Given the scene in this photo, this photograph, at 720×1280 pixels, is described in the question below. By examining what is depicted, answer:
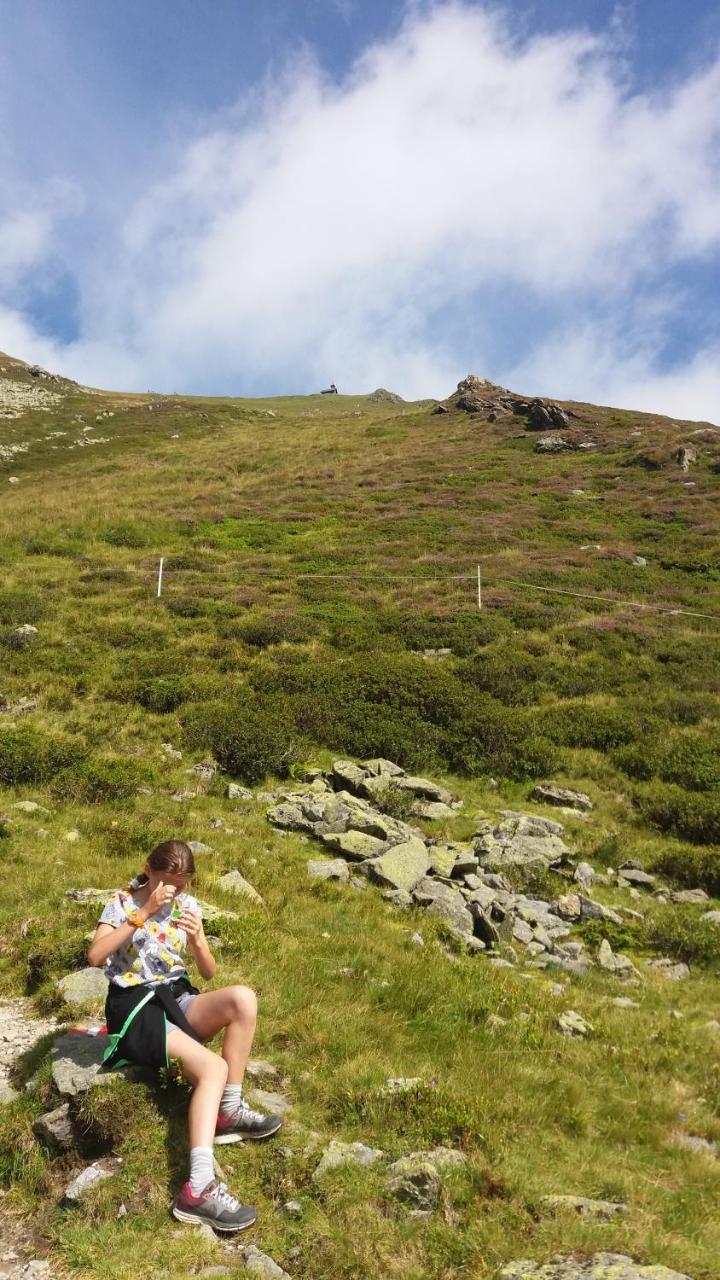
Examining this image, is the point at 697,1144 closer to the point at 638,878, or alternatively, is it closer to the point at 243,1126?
the point at 243,1126

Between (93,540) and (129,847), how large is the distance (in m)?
25.2

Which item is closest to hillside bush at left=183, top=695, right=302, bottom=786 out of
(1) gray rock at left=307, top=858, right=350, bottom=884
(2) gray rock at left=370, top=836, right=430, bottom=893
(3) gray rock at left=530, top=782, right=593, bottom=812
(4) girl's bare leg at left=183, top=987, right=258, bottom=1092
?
(1) gray rock at left=307, top=858, right=350, bottom=884

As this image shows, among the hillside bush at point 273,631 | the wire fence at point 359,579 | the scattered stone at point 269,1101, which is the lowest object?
the scattered stone at point 269,1101

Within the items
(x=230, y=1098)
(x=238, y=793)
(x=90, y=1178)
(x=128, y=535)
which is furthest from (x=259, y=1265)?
(x=128, y=535)

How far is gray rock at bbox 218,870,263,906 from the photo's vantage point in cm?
770

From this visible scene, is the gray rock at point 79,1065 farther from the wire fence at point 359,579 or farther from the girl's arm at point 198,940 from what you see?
the wire fence at point 359,579

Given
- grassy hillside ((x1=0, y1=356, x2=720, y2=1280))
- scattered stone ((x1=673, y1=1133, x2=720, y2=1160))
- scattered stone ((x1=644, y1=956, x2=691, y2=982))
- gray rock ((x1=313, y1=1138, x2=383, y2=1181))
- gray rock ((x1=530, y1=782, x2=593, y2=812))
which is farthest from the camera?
gray rock ((x1=530, y1=782, x2=593, y2=812))

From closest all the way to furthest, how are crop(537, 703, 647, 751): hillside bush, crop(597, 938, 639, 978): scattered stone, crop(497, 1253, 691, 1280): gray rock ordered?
1. crop(497, 1253, 691, 1280): gray rock
2. crop(597, 938, 639, 978): scattered stone
3. crop(537, 703, 647, 751): hillside bush

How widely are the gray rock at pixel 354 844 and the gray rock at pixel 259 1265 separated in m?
6.14

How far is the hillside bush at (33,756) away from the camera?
10922 mm

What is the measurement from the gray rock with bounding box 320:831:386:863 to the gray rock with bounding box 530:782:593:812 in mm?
4046

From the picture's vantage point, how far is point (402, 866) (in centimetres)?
923

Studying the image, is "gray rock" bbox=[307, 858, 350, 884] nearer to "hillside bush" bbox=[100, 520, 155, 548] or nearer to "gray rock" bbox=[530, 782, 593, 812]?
"gray rock" bbox=[530, 782, 593, 812]

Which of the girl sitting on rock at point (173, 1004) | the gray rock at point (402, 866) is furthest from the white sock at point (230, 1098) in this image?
the gray rock at point (402, 866)
